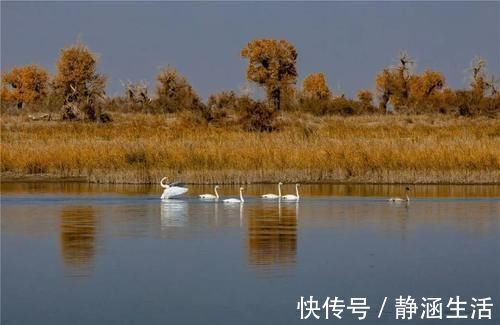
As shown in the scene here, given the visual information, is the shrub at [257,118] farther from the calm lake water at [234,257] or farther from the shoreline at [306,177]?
the calm lake water at [234,257]

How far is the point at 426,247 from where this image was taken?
13391 mm

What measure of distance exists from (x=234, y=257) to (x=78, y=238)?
8.46ft

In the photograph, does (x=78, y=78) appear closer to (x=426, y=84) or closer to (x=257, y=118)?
(x=257, y=118)

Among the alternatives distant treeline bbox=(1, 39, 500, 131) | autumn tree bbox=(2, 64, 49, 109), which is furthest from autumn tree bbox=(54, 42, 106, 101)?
autumn tree bbox=(2, 64, 49, 109)

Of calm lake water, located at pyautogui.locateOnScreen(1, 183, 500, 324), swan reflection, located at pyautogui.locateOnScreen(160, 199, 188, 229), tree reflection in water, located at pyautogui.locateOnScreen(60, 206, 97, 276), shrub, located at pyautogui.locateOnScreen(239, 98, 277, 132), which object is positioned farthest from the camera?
shrub, located at pyautogui.locateOnScreen(239, 98, 277, 132)

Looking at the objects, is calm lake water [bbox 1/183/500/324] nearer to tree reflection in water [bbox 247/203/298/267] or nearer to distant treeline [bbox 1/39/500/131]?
tree reflection in water [bbox 247/203/298/267]

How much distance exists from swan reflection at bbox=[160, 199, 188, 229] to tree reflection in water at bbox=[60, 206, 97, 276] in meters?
1.04

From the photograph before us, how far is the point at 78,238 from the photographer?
14086 millimetres

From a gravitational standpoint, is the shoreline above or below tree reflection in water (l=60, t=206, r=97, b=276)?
above

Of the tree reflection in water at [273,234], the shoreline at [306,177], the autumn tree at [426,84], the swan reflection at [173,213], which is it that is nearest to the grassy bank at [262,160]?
the shoreline at [306,177]

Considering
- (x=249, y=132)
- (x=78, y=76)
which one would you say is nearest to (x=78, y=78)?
(x=78, y=76)

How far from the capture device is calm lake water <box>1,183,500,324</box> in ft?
32.2

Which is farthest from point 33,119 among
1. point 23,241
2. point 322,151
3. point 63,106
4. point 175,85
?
point 23,241

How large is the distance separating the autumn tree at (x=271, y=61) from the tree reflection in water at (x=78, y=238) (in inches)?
1555
